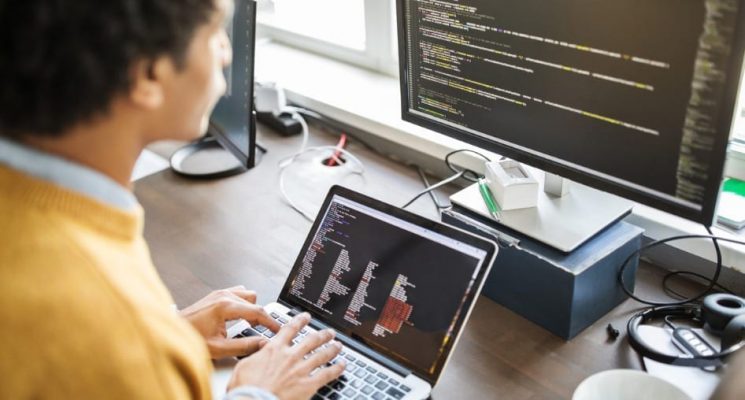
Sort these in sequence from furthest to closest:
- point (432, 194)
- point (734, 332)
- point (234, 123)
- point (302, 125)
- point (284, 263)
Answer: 1. point (302, 125)
2. point (234, 123)
3. point (432, 194)
4. point (284, 263)
5. point (734, 332)

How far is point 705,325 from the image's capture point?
40.2 inches

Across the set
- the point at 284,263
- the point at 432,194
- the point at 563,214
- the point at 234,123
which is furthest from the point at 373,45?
the point at 563,214

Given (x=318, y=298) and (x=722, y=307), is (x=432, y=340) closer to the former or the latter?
(x=318, y=298)

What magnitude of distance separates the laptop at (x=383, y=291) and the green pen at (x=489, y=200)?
15 cm

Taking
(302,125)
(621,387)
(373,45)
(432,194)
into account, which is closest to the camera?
(621,387)

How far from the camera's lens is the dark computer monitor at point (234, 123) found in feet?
4.69

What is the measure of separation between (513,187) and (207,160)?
81 cm

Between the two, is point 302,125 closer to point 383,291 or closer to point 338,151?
point 338,151

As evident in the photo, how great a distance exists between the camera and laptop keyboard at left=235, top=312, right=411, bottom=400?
36.1 inches

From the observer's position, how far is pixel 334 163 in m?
1.60

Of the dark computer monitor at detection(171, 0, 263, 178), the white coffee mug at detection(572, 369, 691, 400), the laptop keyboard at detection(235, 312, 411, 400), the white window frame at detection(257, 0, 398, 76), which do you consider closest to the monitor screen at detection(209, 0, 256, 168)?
the dark computer monitor at detection(171, 0, 263, 178)

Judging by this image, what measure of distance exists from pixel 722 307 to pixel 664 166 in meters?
0.23

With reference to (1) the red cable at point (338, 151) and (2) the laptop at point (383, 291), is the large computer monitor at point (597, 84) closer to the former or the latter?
(2) the laptop at point (383, 291)

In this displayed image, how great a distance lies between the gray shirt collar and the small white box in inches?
24.4
